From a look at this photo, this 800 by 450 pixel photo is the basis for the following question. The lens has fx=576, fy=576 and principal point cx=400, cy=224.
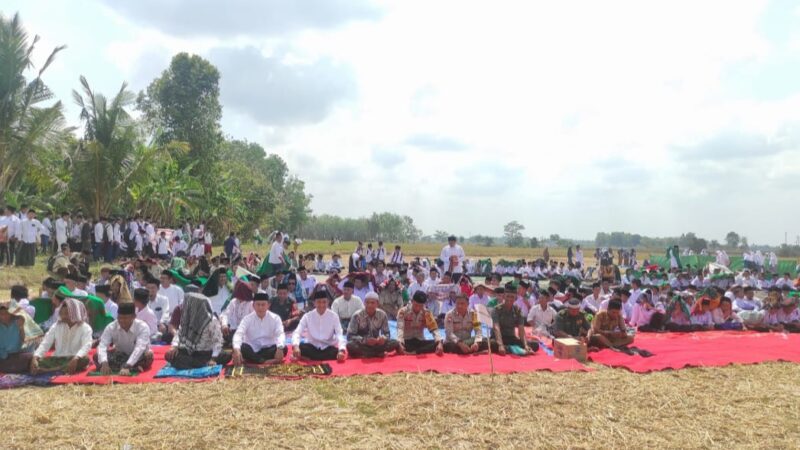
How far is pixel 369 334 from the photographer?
8359 mm

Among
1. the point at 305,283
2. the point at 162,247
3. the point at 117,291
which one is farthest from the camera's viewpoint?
the point at 162,247

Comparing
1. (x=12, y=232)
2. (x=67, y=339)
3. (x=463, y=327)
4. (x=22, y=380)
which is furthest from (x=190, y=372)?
(x=12, y=232)

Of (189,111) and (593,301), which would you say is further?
(189,111)

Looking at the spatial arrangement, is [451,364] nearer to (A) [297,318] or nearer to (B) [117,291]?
(A) [297,318]

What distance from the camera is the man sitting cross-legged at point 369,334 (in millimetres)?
7941

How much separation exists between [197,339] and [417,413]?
340cm

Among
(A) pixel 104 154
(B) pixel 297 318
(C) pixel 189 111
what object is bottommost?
(B) pixel 297 318

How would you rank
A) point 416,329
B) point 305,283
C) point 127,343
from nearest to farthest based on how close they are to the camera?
point 127,343 → point 416,329 → point 305,283

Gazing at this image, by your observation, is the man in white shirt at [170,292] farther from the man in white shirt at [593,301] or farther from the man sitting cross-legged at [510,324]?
the man in white shirt at [593,301]

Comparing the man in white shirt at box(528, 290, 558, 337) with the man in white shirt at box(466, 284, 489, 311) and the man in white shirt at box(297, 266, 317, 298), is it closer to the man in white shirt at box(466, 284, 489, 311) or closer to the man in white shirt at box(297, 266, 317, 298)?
the man in white shirt at box(466, 284, 489, 311)

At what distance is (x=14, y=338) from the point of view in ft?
22.2

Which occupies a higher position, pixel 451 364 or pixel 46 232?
pixel 46 232

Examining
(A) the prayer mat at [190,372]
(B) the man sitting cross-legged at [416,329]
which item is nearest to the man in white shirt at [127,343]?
(A) the prayer mat at [190,372]

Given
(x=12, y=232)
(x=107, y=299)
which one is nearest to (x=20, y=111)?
(x=12, y=232)
